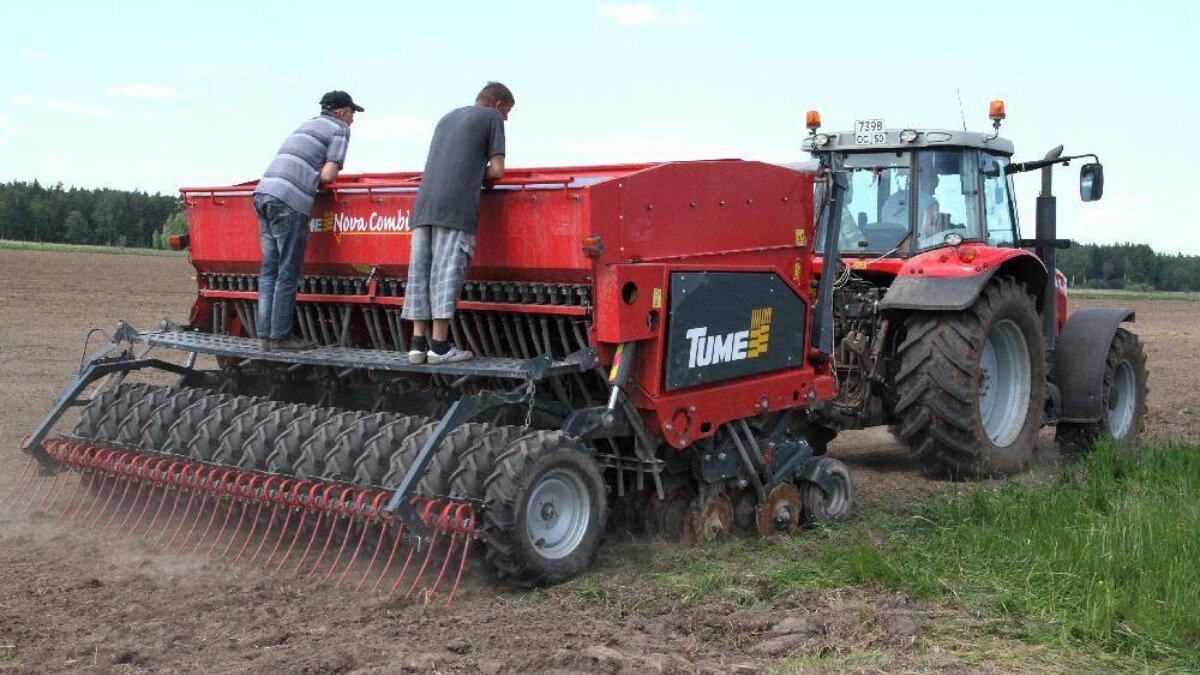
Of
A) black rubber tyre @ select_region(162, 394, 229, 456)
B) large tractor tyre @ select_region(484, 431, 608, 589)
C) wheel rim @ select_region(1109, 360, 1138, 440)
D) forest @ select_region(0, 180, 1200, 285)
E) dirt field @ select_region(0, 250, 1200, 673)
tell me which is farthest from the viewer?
forest @ select_region(0, 180, 1200, 285)

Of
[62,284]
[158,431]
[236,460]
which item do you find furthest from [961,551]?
[62,284]

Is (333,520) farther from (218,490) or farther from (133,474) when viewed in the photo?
(133,474)

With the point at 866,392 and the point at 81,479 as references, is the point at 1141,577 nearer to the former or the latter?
the point at 866,392

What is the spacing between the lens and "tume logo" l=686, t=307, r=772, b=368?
605 cm

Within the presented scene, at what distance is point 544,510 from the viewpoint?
5.49m

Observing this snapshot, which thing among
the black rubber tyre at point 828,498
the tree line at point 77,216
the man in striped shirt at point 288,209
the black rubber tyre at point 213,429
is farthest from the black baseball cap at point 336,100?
the tree line at point 77,216

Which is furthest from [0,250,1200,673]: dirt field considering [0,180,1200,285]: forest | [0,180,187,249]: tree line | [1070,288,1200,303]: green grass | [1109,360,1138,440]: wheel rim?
[0,180,187,249]: tree line

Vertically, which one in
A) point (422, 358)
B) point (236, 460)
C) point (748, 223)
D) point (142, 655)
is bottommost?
point (142, 655)

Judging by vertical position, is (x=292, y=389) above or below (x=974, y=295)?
below

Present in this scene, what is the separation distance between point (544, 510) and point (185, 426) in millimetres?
2229

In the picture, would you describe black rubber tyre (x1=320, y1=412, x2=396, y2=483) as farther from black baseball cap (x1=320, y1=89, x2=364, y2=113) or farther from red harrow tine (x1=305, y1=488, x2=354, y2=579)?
black baseball cap (x1=320, y1=89, x2=364, y2=113)

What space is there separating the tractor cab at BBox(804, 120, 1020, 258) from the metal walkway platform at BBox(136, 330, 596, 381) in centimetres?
319

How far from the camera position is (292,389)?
7.34 m

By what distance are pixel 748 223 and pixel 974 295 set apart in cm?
195
